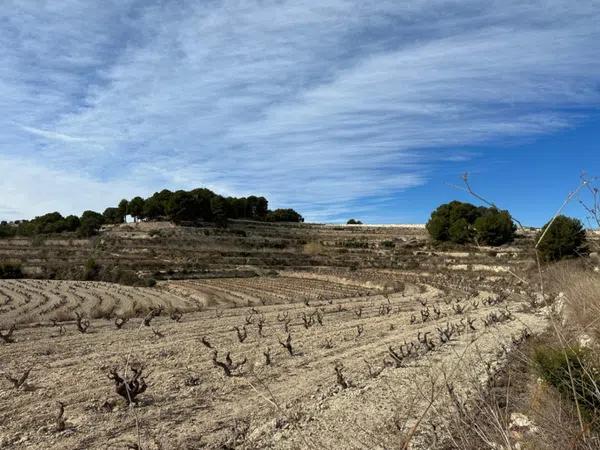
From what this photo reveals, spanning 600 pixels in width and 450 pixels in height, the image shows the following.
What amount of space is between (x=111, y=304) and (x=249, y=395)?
85.7 ft

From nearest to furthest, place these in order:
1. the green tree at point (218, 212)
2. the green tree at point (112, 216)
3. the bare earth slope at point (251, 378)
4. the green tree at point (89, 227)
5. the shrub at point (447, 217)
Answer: the bare earth slope at point (251, 378) → the shrub at point (447, 217) → the green tree at point (89, 227) → the green tree at point (218, 212) → the green tree at point (112, 216)

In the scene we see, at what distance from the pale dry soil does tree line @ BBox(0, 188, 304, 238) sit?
68.6 meters

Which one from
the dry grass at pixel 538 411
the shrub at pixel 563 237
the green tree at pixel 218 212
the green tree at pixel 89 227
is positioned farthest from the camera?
the green tree at pixel 218 212

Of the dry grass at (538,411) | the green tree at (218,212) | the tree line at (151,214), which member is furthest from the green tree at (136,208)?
the dry grass at (538,411)

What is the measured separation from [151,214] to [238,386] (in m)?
85.8

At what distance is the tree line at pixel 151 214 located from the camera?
8794 cm

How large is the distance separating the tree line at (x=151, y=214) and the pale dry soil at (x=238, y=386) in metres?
68.6

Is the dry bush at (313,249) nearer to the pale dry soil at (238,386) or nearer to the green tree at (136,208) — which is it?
the green tree at (136,208)

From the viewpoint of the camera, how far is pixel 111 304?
3312 cm

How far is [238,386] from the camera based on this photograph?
1009 cm

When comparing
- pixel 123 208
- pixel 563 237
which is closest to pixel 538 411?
pixel 563 237

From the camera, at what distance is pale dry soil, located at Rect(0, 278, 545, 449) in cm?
711

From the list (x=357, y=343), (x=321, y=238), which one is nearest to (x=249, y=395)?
(x=357, y=343)

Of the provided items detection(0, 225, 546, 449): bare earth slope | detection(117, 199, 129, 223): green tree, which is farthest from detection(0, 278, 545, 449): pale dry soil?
detection(117, 199, 129, 223): green tree
